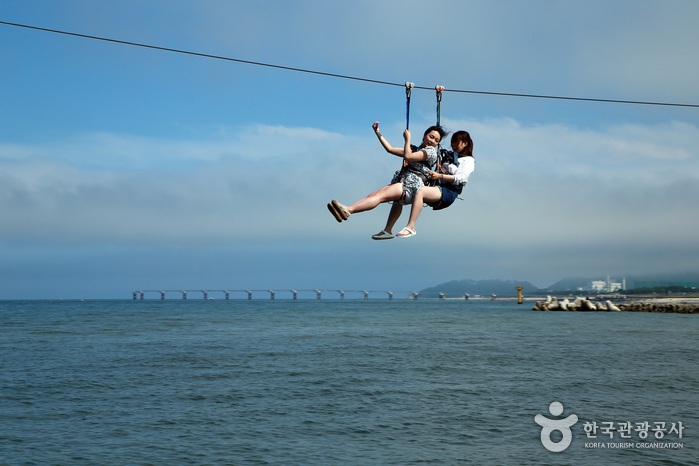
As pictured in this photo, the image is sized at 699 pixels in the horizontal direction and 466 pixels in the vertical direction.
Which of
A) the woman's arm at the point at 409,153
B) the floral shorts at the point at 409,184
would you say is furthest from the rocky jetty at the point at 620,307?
the woman's arm at the point at 409,153

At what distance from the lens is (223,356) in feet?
143

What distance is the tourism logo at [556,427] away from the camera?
20.0 metres

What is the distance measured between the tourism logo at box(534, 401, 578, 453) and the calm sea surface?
24cm

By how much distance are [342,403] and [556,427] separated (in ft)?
25.7

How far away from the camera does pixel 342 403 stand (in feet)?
84.1

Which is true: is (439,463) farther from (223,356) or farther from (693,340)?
(693,340)

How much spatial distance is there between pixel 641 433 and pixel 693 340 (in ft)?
119

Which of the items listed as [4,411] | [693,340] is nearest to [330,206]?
[4,411]

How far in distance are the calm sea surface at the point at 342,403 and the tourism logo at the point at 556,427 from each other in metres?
0.24

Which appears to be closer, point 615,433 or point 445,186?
point 445,186

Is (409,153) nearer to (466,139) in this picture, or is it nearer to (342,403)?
(466,139)

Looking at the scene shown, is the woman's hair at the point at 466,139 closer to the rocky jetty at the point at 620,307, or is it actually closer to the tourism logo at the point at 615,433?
the tourism logo at the point at 615,433

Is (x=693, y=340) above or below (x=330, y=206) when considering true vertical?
below

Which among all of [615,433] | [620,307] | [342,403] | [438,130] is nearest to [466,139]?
[438,130]
